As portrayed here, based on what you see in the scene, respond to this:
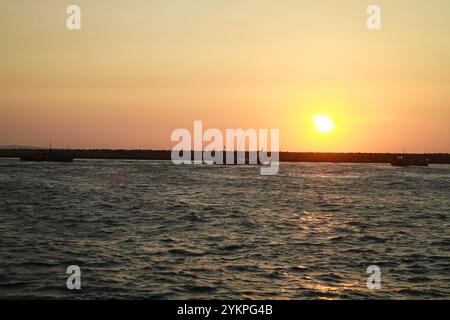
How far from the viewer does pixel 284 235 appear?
26156 mm

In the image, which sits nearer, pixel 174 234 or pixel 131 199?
pixel 174 234

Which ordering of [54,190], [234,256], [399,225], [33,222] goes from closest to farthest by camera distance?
[234,256] → [33,222] → [399,225] → [54,190]

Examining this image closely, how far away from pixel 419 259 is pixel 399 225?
1100cm

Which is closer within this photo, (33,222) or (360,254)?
(360,254)

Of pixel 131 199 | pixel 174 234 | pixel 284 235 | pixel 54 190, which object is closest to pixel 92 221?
pixel 174 234

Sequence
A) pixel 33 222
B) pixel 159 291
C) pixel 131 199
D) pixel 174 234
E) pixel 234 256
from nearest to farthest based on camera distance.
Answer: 1. pixel 159 291
2. pixel 234 256
3. pixel 174 234
4. pixel 33 222
5. pixel 131 199

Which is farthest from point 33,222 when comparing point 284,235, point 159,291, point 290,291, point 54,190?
point 54,190

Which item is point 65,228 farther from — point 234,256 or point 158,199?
point 158,199

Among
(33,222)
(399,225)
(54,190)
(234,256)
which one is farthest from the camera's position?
(54,190)

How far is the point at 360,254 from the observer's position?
842 inches

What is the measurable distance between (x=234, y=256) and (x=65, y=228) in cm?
1118

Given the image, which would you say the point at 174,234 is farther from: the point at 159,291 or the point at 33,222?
the point at 159,291

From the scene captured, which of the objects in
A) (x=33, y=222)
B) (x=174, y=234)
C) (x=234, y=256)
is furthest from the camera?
(x=33, y=222)

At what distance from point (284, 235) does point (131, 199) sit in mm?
22907
